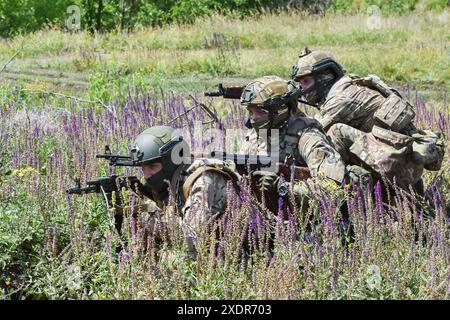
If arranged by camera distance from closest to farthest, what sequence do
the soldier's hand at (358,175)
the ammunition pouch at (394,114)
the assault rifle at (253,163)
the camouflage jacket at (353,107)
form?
the assault rifle at (253,163), the soldier's hand at (358,175), the ammunition pouch at (394,114), the camouflage jacket at (353,107)

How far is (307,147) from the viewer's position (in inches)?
259

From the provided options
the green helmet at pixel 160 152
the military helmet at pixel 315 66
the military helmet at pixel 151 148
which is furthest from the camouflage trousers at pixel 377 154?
the military helmet at pixel 151 148

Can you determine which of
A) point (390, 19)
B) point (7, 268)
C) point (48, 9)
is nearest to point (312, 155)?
point (7, 268)

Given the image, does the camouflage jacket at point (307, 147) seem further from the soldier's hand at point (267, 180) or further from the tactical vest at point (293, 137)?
the soldier's hand at point (267, 180)

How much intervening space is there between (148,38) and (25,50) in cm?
320

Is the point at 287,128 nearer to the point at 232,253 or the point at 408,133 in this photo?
the point at 408,133

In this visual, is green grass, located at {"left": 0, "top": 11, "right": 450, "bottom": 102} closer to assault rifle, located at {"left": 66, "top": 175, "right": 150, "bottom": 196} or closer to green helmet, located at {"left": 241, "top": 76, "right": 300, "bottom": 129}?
green helmet, located at {"left": 241, "top": 76, "right": 300, "bottom": 129}

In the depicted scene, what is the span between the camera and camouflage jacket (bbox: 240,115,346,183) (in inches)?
253

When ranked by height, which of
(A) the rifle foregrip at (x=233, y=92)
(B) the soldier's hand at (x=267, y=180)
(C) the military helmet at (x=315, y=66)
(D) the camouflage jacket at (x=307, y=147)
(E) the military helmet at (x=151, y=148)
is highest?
(C) the military helmet at (x=315, y=66)

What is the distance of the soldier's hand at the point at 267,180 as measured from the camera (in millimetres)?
6246

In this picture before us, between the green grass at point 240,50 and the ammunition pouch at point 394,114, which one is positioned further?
the green grass at point 240,50

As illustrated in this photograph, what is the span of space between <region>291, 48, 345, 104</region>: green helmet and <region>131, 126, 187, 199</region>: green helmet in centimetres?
213

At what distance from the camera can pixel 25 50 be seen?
2219cm
